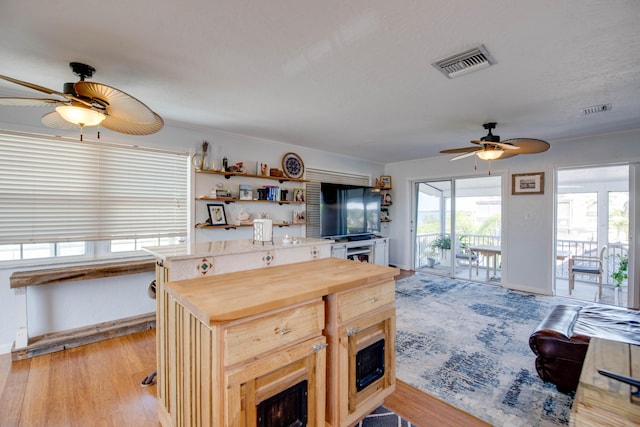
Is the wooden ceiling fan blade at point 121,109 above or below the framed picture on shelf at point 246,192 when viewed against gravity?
above

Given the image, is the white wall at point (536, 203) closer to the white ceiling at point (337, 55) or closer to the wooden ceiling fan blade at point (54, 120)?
the white ceiling at point (337, 55)

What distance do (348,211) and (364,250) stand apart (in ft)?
2.76

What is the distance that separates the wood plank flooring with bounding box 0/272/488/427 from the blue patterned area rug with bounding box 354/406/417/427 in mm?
51

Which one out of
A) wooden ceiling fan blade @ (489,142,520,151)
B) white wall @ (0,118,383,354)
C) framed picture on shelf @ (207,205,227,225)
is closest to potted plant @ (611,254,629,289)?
wooden ceiling fan blade @ (489,142,520,151)

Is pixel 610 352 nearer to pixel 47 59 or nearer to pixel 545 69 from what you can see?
pixel 545 69

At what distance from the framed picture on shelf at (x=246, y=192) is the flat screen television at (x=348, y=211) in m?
1.26

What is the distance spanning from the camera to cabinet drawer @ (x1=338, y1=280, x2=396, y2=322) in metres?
1.54

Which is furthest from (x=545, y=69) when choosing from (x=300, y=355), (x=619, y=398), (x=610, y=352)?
(x=300, y=355)

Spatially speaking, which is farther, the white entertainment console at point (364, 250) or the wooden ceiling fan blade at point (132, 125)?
the white entertainment console at point (364, 250)

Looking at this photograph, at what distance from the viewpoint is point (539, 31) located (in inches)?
64.3

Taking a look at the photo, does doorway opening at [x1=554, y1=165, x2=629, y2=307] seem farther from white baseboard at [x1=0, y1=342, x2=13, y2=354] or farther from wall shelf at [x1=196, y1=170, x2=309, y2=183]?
white baseboard at [x1=0, y1=342, x2=13, y2=354]

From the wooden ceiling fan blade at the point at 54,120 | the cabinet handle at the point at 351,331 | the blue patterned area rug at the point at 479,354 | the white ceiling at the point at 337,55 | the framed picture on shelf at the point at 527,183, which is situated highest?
the white ceiling at the point at 337,55

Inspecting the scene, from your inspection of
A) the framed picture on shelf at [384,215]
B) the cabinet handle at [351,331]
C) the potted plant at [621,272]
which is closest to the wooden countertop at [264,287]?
the cabinet handle at [351,331]

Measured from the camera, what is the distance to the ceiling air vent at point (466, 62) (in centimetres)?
187
